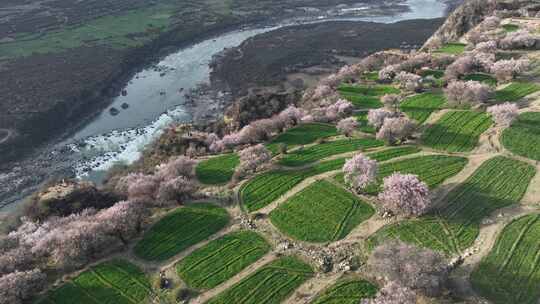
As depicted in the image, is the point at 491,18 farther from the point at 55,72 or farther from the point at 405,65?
the point at 55,72

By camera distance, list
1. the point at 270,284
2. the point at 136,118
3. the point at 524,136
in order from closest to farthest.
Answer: the point at 270,284, the point at 524,136, the point at 136,118

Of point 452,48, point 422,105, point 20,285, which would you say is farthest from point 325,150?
point 452,48

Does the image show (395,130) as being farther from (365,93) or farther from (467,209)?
(365,93)

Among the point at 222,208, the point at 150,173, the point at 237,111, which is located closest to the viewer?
the point at 222,208

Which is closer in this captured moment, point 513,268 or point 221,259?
point 513,268

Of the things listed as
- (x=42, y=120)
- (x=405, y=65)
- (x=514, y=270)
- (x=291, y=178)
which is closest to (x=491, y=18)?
(x=405, y=65)

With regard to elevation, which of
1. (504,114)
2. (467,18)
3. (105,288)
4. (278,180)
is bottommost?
(105,288)

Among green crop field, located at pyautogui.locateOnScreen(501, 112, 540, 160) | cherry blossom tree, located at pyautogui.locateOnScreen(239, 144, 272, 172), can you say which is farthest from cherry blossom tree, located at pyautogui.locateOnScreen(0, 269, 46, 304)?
green crop field, located at pyautogui.locateOnScreen(501, 112, 540, 160)

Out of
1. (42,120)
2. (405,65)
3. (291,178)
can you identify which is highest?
(405,65)
